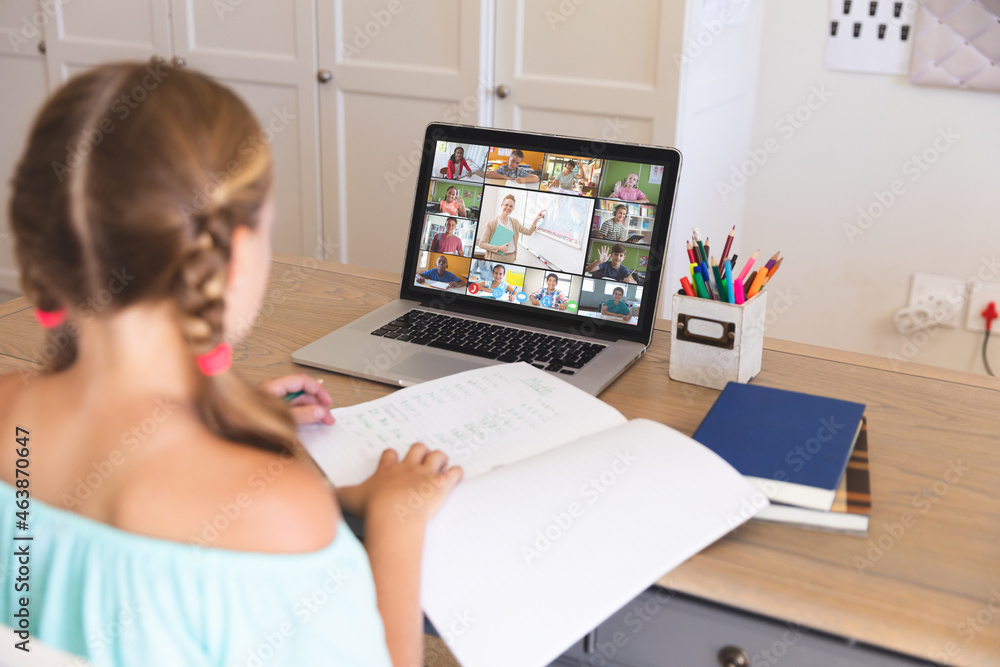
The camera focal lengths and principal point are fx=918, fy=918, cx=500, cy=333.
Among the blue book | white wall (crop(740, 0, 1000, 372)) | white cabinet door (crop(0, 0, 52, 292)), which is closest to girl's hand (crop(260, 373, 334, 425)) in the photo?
the blue book

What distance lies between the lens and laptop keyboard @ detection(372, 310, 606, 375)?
1050 millimetres

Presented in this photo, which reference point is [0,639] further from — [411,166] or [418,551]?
[411,166]

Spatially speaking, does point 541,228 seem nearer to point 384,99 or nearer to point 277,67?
point 384,99

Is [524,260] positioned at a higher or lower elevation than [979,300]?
higher

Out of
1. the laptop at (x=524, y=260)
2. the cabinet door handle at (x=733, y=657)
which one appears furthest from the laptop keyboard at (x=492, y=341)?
the cabinet door handle at (x=733, y=657)

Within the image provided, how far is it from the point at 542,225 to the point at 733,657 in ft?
1.89

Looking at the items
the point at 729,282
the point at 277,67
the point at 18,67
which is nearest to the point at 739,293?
the point at 729,282

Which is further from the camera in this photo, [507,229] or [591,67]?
[591,67]

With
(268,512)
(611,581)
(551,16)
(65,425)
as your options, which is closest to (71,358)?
(65,425)

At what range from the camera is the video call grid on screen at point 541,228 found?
109cm

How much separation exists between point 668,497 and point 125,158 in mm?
471

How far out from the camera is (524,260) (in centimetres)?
114

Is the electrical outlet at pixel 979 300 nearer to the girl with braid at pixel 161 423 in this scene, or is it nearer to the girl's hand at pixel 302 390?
the girl's hand at pixel 302 390

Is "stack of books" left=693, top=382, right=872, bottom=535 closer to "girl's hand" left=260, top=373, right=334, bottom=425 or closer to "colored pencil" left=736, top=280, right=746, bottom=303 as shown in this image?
"colored pencil" left=736, top=280, right=746, bottom=303
